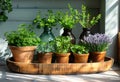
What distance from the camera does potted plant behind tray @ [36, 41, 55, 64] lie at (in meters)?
4.06

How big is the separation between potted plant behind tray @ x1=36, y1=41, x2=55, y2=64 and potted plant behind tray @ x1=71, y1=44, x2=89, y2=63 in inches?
11.1

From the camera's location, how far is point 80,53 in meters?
4.10

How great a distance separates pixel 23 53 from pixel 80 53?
71 cm

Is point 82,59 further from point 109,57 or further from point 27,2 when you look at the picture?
point 27,2

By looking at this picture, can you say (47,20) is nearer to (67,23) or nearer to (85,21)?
(67,23)

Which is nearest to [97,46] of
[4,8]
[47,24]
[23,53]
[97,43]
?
[97,43]

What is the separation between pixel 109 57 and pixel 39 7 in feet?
4.18

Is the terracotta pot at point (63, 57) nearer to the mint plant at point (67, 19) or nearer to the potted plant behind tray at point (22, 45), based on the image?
the potted plant behind tray at point (22, 45)

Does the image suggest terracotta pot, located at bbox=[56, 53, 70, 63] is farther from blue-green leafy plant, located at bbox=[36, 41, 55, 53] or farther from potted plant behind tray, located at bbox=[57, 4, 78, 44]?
potted plant behind tray, located at bbox=[57, 4, 78, 44]

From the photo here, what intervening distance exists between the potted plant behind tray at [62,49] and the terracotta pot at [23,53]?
0.30 m

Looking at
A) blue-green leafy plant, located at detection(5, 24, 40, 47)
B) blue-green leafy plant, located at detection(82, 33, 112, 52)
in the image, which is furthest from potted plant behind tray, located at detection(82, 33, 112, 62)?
blue-green leafy plant, located at detection(5, 24, 40, 47)

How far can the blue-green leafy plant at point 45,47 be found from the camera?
408 centimetres

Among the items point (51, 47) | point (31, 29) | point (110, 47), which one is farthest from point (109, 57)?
point (31, 29)

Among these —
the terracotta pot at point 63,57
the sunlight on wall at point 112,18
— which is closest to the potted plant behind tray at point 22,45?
the terracotta pot at point 63,57
